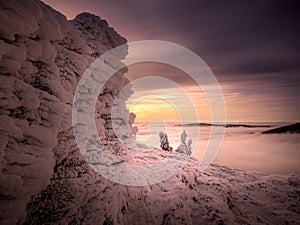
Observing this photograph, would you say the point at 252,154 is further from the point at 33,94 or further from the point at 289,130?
the point at 33,94

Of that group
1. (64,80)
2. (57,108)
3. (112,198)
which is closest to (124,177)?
(112,198)

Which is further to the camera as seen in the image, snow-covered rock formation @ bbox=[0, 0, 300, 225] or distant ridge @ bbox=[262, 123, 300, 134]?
distant ridge @ bbox=[262, 123, 300, 134]

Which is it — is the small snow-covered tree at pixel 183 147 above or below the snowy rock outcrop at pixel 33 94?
below

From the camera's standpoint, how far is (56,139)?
2.94m

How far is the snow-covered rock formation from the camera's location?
2.38m

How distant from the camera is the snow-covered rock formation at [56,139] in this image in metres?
2.38

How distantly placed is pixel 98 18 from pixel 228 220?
5.15m

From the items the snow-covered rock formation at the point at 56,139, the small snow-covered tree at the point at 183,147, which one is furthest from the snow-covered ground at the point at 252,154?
the snow-covered rock formation at the point at 56,139

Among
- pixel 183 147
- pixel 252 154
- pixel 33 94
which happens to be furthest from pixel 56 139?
pixel 252 154

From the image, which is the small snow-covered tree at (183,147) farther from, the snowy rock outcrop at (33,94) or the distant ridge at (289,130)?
the distant ridge at (289,130)

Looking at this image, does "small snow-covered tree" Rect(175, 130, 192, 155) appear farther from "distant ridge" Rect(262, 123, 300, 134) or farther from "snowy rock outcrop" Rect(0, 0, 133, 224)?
"distant ridge" Rect(262, 123, 300, 134)

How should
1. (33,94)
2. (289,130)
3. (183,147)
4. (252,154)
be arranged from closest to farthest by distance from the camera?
(33,94), (183,147), (252,154), (289,130)

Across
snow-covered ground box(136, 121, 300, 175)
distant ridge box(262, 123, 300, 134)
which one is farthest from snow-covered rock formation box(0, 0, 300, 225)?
distant ridge box(262, 123, 300, 134)

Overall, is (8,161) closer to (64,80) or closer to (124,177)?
(64,80)
